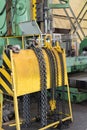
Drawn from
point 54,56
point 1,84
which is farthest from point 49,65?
point 1,84

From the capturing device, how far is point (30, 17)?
694 centimetres

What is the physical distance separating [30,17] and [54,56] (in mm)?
3447

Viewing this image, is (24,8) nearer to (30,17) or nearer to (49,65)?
(30,17)

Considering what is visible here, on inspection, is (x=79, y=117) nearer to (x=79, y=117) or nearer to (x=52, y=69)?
(x=79, y=117)

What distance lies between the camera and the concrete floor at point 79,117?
12.7 ft

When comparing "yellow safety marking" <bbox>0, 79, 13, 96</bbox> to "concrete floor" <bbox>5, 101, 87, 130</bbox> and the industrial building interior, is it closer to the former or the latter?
the industrial building interior

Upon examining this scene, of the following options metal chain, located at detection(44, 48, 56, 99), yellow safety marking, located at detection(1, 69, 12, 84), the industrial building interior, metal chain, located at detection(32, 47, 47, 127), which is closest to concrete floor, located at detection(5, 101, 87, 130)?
the industrial building interior

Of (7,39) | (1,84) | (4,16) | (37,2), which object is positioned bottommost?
(1,84)

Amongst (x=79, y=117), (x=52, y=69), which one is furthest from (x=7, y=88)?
(x=79, y=117)

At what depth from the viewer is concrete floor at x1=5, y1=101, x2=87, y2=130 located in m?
3.86

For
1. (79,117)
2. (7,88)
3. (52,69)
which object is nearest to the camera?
(7,88)

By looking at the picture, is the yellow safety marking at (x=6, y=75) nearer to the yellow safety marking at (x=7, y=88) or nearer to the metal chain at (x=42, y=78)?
the yellow safety marking at (x=7, y=88)

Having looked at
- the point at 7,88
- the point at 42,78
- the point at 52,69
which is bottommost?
the point at 7,88

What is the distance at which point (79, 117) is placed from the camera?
4324mm
